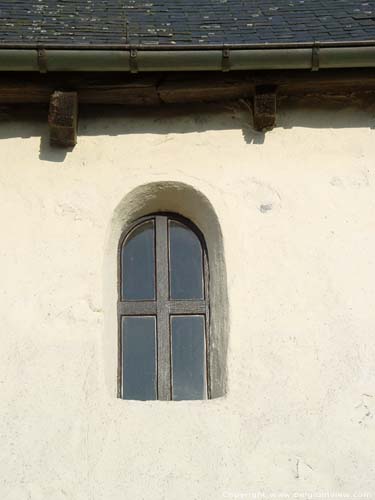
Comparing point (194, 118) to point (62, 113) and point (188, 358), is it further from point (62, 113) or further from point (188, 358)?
point (188, 358)

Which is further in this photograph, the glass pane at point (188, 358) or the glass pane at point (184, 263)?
the glass pane at point (184, 263)

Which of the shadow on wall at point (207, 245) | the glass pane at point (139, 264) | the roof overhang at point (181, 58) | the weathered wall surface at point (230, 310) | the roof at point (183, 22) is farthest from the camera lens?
the roof at point (183, 22)

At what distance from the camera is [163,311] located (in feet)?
17.0

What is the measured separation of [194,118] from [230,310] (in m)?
1.29

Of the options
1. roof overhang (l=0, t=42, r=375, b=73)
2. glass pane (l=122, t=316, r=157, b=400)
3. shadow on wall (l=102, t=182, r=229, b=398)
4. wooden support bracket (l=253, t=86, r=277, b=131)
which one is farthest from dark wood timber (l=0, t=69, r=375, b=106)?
glass pane (l=122, t=316, r=157, b=400)

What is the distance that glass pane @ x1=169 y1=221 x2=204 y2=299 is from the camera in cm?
527

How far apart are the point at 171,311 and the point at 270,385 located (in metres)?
0.78

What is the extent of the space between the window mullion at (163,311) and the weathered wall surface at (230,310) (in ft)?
0.91

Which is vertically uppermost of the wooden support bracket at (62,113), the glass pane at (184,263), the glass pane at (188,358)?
the wooden support bracket at (62,113)

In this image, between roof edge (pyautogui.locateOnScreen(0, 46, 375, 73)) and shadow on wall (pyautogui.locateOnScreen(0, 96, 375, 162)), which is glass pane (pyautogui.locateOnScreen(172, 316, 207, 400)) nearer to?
shadow on wall (pyautogui.locateOnScreen(0, 96, 375, 162))

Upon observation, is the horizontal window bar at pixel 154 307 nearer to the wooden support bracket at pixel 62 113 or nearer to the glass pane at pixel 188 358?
the glass pane at pixel 188 358

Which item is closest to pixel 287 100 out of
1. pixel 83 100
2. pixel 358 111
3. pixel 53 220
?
pixel 358 111

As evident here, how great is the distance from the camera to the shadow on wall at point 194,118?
5.48m

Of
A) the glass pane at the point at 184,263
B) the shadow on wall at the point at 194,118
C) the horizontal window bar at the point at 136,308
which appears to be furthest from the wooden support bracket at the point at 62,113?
the horizontal window bar at the point at 136,308
